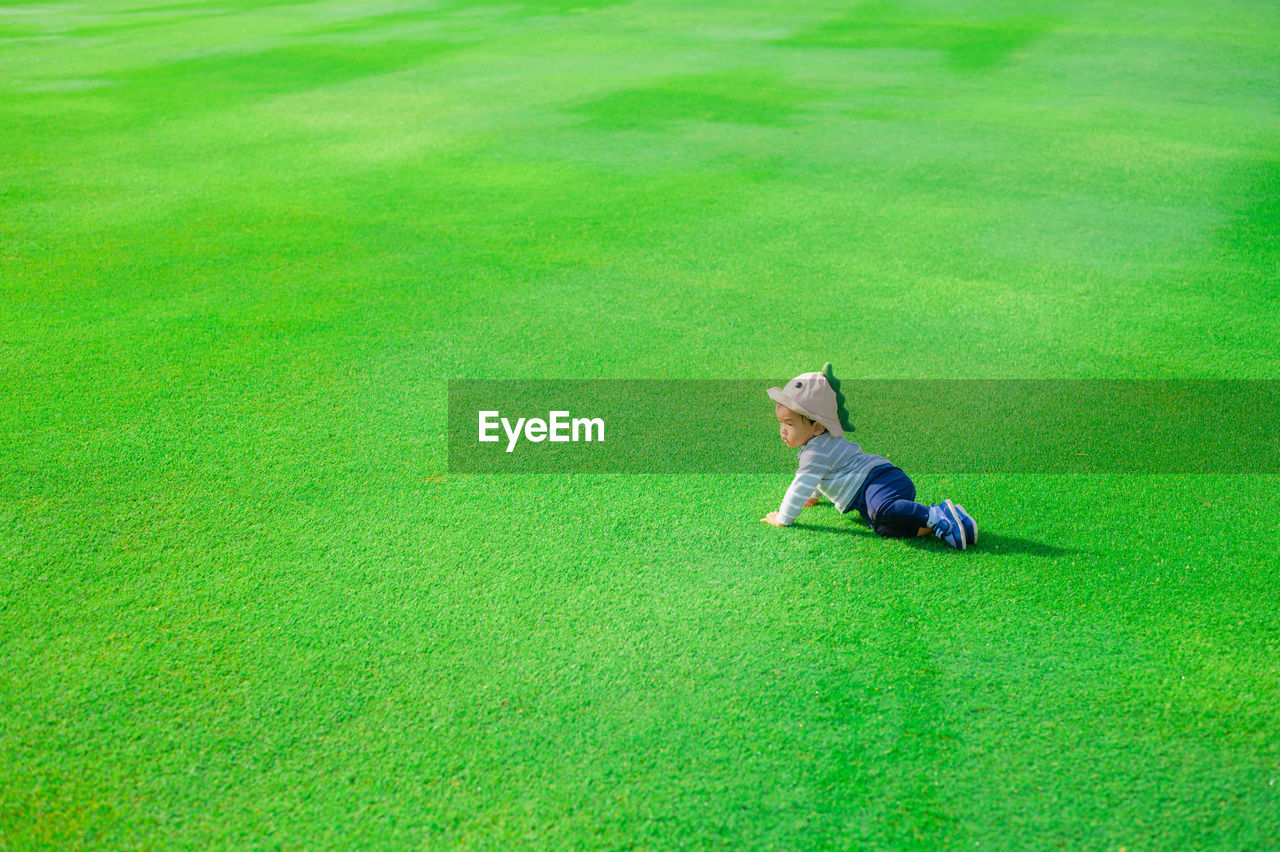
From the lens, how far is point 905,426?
545 centimetres

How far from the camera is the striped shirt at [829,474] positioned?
4492mm

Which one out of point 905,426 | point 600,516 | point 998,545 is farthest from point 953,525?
point 600,516

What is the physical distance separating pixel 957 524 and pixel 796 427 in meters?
0.77

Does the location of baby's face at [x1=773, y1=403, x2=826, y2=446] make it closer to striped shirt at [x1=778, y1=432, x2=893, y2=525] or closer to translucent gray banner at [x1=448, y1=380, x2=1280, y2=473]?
striped shirt at [x1=778, y1=432, x2=893, y2=525]

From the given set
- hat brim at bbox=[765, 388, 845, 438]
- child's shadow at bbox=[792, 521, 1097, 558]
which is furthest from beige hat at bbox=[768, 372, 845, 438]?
child's shadow at bbox=[792, 521, 1097, 558]

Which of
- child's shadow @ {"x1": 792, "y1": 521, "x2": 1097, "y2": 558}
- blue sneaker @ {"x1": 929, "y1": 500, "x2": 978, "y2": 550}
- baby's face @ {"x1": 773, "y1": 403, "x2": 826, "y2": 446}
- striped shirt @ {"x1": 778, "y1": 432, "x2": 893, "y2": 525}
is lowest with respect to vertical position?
child's shadow @ {"x1": 792, "y1": 521, "x2": 1097, "y2": 558}

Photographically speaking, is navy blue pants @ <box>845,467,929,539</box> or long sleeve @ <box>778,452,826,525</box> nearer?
navy blue pants @ <box>845,467,929,539</box>

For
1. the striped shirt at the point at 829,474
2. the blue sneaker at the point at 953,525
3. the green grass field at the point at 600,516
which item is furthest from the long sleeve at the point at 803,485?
the blue sneaker at the point at 953,525

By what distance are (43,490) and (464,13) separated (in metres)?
17.5

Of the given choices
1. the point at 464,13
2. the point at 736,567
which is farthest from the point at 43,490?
the point at 464,13

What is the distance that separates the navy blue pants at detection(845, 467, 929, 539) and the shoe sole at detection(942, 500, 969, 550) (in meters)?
0.09

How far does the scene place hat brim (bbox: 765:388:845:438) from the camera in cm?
439

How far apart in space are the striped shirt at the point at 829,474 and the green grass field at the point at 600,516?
0.15 meters

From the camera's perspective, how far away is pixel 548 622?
3.96 meters
